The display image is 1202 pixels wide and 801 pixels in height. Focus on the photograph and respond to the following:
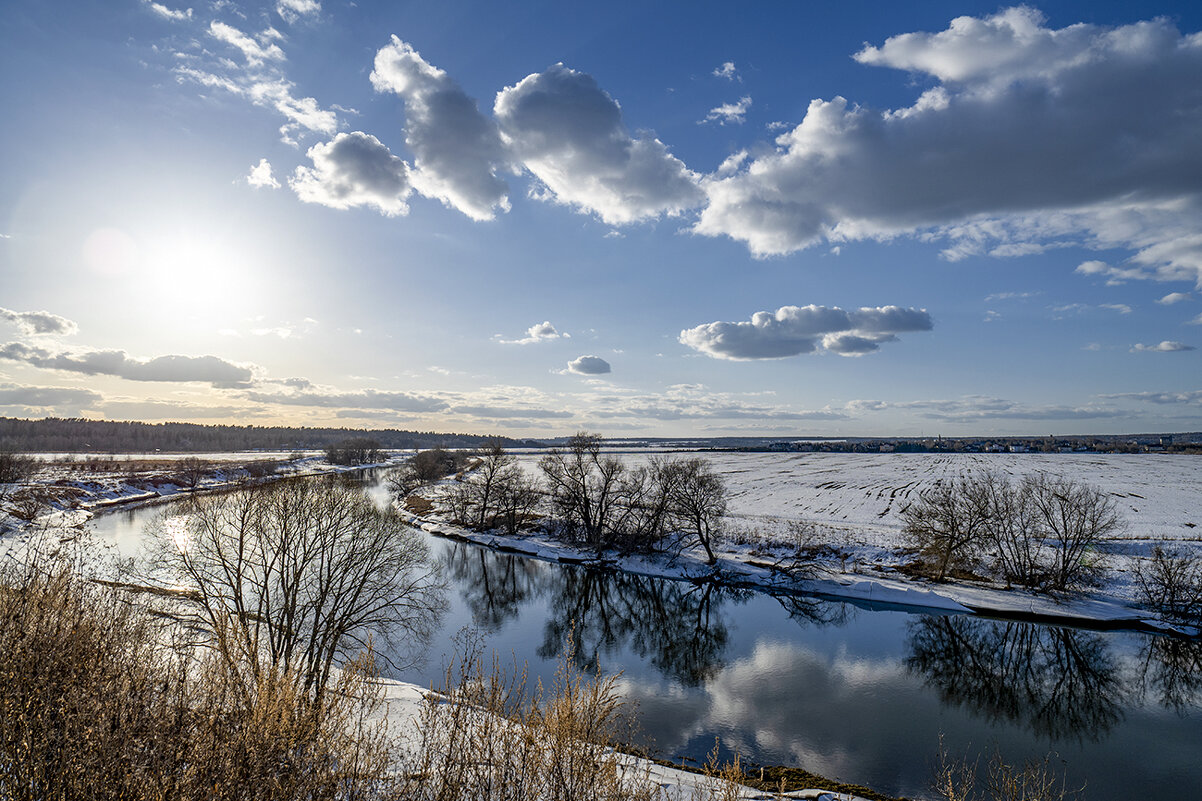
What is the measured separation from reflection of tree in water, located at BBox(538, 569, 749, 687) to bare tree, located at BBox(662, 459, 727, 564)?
5397mm

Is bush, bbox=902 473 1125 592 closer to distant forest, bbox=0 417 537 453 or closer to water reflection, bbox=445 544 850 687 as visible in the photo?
water reflection, bbox=445 544 850 687

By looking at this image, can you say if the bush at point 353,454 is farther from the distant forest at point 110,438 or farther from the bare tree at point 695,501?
the bare tree at point 695,501

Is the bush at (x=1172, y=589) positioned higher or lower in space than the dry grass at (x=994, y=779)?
higher

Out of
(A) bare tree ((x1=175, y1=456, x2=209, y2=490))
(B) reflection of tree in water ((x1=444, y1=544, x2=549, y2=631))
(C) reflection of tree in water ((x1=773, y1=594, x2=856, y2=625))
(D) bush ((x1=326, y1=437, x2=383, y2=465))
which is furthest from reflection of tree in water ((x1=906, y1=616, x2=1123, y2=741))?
(D) bush ((x1=326, y1=437, x2=383, y2=465))

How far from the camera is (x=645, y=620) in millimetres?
30875

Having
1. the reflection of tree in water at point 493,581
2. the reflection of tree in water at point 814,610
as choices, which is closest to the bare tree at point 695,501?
the reflection of tree in water at point 814,610

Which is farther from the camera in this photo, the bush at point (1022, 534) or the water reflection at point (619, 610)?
the bush at point (1022, 534)

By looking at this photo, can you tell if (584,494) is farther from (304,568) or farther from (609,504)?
(304,568)

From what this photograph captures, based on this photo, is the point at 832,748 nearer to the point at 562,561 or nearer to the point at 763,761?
the point at 763,761

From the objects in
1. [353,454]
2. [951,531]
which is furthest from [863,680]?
[353,454]

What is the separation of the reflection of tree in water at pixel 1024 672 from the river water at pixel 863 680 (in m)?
0.10

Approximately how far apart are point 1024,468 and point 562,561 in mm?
85990

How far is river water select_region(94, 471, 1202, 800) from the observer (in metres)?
16.5

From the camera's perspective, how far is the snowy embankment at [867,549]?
104 ft
